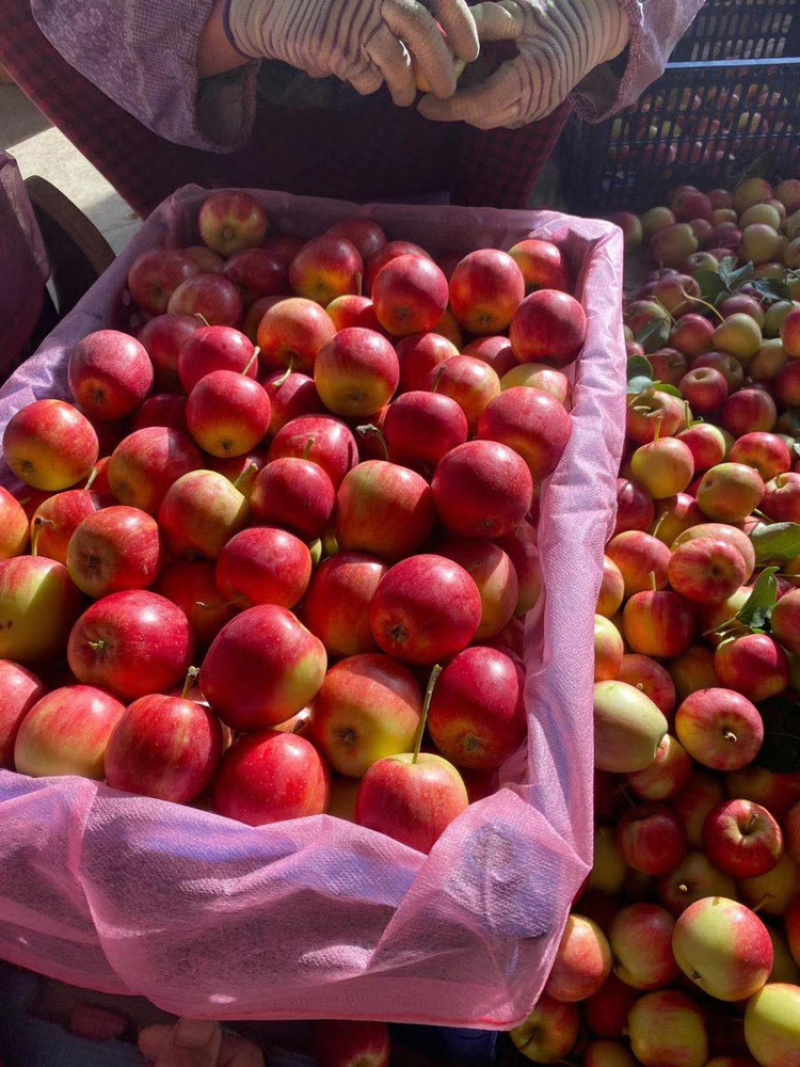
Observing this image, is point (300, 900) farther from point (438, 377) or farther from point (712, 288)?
point (712, 288)

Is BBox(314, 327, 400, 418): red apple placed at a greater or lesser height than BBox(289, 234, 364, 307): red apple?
lesser

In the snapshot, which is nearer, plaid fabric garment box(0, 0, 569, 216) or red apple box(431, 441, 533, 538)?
red apple box(431, 441, 533, 538)

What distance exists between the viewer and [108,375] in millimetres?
1316

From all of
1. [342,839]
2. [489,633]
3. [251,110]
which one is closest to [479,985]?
[342,839]

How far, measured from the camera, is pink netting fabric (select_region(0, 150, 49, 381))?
166cm

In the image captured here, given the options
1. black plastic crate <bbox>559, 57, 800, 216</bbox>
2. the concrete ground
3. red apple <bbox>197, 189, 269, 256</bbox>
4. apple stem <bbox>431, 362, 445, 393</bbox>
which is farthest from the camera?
the concrete ground

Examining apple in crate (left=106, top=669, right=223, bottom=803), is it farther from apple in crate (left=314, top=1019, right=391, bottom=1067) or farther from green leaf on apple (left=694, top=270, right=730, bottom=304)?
green leaf on apple (left=694, top=270, right=730, bottom=304)

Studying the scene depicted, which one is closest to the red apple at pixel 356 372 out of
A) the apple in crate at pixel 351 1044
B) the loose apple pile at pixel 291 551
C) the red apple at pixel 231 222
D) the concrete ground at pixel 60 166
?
the loose apple pile at pixel 291 551

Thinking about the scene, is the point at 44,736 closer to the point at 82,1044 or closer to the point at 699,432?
the point at 82,1044

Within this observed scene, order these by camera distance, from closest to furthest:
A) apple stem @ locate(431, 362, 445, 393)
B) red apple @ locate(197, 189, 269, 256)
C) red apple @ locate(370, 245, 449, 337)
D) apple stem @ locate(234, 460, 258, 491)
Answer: apple stem @ locate(234, 460, 258, 491), apple stem @ locate(431, 362, 445, 393), red apple @ locate(370, 245, 449, 337), red apple @ locate(197, 189, 269, 256)

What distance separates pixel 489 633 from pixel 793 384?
4.01 feet

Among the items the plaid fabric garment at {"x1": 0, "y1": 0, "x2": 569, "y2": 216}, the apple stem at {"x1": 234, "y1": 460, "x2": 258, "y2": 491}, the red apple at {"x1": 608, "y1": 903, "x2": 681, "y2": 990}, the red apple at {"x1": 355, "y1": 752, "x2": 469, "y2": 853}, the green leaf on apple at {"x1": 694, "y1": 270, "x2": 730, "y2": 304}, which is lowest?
the red apple at {"x1": 608, "y1": 903, "x2": 681, "y2": 990}

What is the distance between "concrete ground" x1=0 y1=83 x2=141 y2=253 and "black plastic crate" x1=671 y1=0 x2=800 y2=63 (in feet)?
7.65

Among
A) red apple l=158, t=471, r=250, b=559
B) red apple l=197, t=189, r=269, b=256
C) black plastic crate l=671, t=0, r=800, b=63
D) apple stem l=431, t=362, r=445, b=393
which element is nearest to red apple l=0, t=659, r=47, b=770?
red apple l=158, t=471, r=250, b=559
